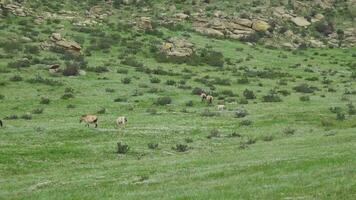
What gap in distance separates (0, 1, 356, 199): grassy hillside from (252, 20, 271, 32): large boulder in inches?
254

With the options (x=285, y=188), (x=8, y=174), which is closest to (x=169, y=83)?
(x=8, y=174)

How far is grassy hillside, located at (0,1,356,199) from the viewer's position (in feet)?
87.5

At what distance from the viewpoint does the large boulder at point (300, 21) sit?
407ft

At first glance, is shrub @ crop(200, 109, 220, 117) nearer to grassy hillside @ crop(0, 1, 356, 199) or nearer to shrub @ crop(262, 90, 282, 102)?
grassy hillside @ crop(0, 1, 356, 199)

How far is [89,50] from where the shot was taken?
89.3 metres

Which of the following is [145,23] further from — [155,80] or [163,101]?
[163,101]

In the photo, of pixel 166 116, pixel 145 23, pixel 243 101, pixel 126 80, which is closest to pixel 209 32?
pixel 145 23

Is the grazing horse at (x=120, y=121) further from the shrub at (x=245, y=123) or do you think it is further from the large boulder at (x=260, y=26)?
the large boulder at (x=260, y=26)

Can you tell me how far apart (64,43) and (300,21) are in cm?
5619

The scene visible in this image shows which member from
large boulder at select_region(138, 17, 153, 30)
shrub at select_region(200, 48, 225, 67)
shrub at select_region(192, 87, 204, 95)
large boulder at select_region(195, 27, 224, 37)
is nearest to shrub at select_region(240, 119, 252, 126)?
shrub at select_region(192, 87, 204, 95)

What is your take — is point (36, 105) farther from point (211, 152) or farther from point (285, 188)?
point (285, 188)

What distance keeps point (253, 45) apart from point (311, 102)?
4620 centimetres

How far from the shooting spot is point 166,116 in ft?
174

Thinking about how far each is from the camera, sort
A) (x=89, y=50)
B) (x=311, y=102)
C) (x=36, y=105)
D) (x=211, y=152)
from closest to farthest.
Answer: (x=211, y=152)
(x=36, y=105)
(x=311, y=102)
(x=89, y=50)
